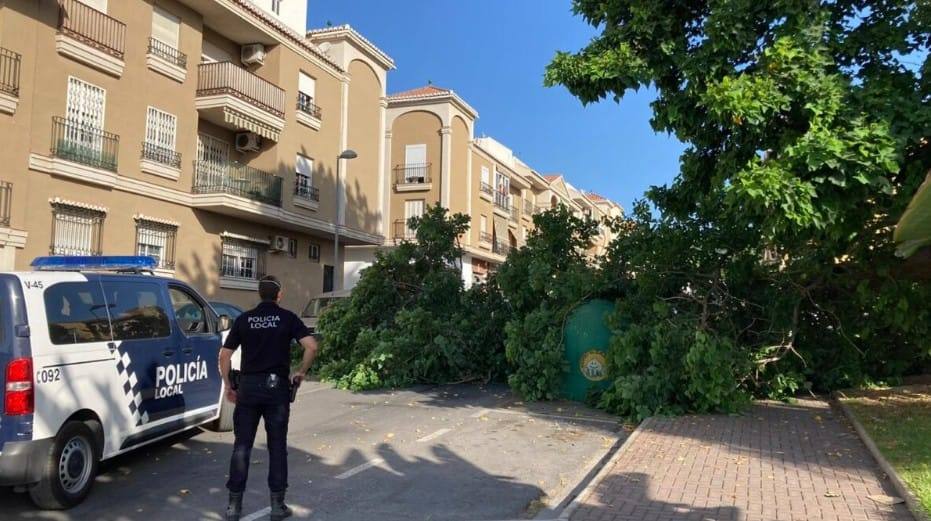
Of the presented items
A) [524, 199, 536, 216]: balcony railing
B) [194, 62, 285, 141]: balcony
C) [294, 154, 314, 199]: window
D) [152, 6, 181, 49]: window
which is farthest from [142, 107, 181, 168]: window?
[524, 199, 536, 216]: balcony railing

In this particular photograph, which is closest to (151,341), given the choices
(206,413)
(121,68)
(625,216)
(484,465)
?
(206,413)

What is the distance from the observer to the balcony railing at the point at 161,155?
1920cm

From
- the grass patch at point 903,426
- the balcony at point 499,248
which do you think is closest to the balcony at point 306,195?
the grass patch at point 903,426

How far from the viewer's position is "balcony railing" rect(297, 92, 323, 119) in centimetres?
2514

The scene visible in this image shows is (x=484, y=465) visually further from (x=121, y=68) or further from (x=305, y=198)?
(x=305, y=198)

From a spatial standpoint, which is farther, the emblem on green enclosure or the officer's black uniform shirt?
the emblem on green enclosure

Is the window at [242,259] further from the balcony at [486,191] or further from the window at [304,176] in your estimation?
the balcony at [486,191]

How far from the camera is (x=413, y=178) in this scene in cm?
3753

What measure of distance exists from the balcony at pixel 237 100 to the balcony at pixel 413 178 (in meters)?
14.2

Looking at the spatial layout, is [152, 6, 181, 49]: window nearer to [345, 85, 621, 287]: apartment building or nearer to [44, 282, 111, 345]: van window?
[345, 85, 621, 287]: apartment building

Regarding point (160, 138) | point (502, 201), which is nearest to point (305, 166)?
point (160, 138)

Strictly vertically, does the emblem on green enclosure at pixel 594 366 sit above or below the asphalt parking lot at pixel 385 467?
above

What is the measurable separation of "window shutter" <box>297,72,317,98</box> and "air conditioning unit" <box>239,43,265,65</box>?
1.86 m

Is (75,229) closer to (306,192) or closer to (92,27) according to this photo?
(92,27)
